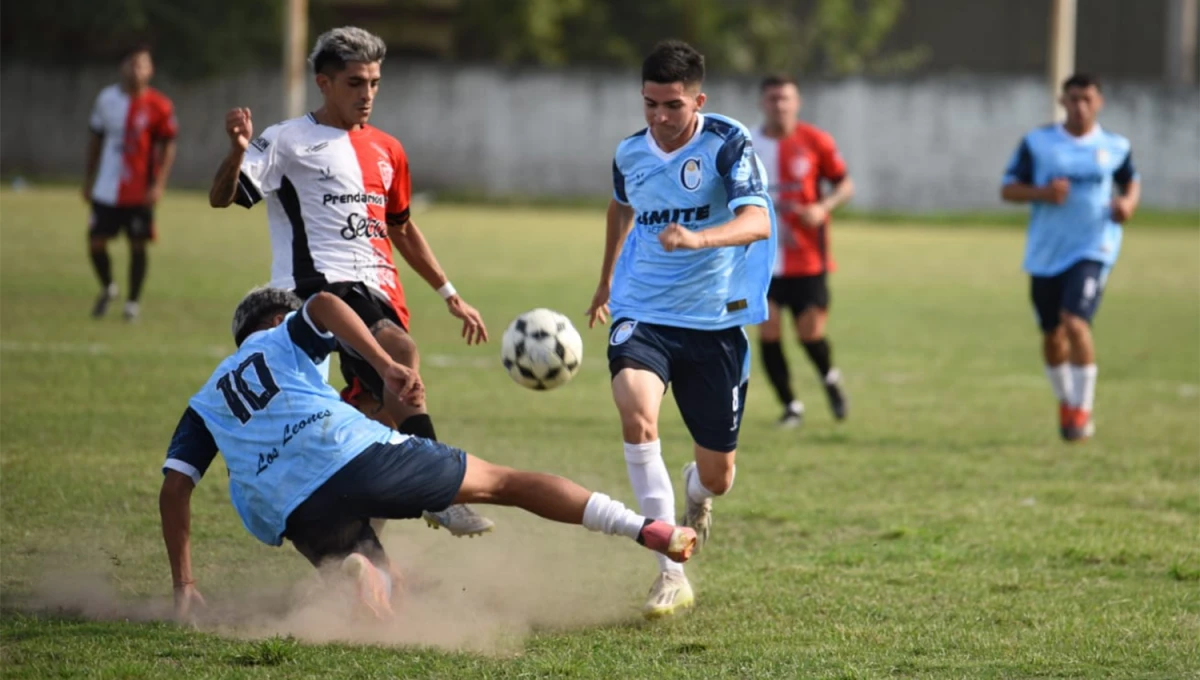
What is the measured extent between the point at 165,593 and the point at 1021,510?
14.9ft

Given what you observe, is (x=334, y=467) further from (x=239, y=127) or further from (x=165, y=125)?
(x=165, y=125)

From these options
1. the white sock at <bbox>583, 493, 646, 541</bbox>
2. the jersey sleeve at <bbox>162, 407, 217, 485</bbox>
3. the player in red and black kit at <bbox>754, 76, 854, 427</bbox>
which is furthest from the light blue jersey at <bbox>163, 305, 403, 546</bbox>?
the player in red and black kit at <bbox>754, 76, 854, 427</bbox>

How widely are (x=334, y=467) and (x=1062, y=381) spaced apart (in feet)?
23.0

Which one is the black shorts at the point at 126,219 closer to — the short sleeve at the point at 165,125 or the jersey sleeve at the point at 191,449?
the short sleeve at the point at 165,125

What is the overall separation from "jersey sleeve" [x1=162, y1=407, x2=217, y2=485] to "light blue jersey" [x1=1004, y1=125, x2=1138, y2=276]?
6.98 metres

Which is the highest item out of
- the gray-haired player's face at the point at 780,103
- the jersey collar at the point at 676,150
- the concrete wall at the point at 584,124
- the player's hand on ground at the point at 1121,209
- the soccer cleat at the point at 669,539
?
the jersey collar at the point at 676,150

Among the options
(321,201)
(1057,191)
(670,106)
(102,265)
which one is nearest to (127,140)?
(102,265)

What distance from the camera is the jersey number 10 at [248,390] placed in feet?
17.4

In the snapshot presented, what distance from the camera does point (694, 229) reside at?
6.43 metres

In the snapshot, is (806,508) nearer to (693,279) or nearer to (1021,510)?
(1021,510)

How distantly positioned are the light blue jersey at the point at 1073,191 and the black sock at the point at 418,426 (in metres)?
5.97

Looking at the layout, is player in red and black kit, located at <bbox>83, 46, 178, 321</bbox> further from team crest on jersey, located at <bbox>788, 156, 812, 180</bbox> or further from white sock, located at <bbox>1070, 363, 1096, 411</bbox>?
white sock, located at <bbox>1070, 363, 1096, 411</bbox>

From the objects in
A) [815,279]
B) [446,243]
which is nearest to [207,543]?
[815,279]

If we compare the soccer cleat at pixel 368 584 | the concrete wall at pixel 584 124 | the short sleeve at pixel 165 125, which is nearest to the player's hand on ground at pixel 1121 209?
the soccer cleat at pixel 368 584
